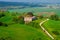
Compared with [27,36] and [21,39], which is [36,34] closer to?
[27,36]

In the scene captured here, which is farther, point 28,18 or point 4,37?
point 28,18

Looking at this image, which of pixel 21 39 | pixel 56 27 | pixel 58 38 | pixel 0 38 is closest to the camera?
pixel 0 38

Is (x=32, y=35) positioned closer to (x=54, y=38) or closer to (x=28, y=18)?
(x=54, y=38)

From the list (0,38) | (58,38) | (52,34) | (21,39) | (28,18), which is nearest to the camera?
(0,38)

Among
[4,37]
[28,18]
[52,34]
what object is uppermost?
[4,37]

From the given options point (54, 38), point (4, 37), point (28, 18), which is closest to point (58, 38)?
point (54, 38)

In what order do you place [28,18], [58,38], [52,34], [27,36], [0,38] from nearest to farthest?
[0,38] → [27,36] → [58,38] → [52,34] → [28,18]

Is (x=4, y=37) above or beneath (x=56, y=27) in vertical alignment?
above

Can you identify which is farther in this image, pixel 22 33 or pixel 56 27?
pixel 56 27

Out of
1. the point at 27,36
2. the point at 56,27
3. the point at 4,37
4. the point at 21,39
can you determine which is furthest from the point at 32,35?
the point at 56,27
